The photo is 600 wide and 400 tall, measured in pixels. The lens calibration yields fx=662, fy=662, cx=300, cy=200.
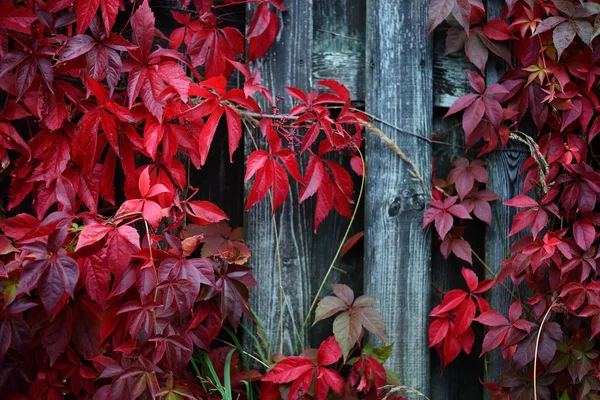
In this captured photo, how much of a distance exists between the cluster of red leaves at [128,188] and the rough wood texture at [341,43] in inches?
6.2

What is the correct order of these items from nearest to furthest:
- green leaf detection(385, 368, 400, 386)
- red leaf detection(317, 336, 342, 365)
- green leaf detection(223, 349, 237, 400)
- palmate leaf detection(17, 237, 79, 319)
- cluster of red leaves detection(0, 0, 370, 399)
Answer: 1. palmate leaf detection(17, 237, 79, 319)
2. cluster of red leaves detection(0, 0, 370, 399)
3. green leaf detection(223, 349, 237, 400)
4. red leaf detection(317, 336, 342, 365)
5. green leaf detection(385, 368, 400, 386)

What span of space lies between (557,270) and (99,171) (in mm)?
1551

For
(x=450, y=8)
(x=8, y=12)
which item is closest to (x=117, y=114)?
(x=8, y=12)

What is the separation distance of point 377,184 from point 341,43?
0.52 meters

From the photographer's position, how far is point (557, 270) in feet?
7.36

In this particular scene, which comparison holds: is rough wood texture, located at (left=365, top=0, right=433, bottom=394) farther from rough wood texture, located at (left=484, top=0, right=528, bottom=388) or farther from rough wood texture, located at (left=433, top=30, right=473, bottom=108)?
rough wood texture, located at (left=484, top=0, right=528, bottom=388)

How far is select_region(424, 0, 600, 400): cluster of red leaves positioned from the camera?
2.21 metres

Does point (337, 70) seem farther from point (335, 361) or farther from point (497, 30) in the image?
point (335, 361)

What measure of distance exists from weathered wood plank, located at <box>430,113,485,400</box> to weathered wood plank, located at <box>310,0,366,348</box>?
12.4 inches

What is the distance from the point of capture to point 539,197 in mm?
2359

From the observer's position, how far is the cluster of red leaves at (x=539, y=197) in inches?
87.0

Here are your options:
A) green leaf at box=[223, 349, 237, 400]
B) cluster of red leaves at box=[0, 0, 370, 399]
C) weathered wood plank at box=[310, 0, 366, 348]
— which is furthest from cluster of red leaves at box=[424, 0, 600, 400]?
green leaf at box=[223, 349, 237, 400]

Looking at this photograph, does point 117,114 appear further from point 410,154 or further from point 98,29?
point 410,154

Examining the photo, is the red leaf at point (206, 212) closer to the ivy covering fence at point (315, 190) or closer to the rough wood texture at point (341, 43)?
the ivy covering fence at point (315, 190)
